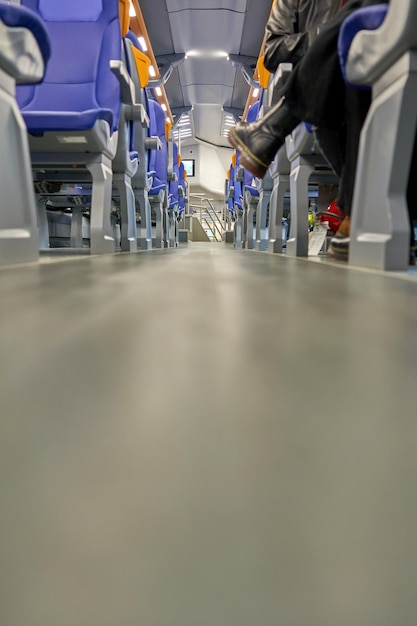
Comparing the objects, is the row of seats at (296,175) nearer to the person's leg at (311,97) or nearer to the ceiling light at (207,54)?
the person's leg at (311,97)

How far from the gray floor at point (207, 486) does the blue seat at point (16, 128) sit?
3.24 feet

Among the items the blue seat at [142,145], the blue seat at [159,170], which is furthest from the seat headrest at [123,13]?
the blue seat at [159,170]

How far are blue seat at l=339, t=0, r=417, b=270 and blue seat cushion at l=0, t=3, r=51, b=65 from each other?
2.56 ft

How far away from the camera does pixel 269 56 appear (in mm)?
1943

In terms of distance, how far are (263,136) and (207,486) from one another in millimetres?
1712

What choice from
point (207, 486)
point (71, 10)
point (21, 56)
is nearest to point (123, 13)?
point (71, 10)

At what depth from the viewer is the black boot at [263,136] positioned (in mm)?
1641

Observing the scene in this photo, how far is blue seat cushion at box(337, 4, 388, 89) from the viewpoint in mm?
1033

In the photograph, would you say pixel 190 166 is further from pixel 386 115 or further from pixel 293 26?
pixel 386 115

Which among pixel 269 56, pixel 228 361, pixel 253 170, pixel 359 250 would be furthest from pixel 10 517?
pixel 269 56

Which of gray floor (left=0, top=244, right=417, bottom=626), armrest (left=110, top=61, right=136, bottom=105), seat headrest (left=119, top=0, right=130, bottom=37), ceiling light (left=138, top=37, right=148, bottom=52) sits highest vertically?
ceiling light (left=138, top=37, right=148, bottom=52)

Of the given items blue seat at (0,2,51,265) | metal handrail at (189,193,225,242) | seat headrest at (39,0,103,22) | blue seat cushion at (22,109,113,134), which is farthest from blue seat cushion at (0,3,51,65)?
metal handrail at (189,193,225,242)

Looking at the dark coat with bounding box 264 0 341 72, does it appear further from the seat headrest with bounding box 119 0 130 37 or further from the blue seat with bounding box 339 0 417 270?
the blue seat with bounding box 339 0 417 270

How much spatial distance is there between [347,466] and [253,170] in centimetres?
169
